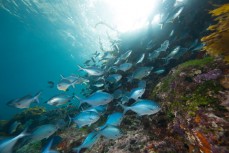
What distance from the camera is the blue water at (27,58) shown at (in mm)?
40469

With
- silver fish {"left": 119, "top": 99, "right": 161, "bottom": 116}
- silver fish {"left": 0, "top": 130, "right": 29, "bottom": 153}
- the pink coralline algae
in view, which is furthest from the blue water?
the pink coralline algae

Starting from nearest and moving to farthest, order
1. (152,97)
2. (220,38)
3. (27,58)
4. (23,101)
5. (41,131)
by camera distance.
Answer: (41,131)
(220,38)
(152,97)
(23,101)
(27,58)

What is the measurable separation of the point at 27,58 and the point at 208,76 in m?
88.7

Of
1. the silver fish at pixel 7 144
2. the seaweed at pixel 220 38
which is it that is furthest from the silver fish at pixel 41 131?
the seaweed at pixel 220 38

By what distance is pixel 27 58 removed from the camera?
266 ft

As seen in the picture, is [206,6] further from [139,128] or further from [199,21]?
[139,128]

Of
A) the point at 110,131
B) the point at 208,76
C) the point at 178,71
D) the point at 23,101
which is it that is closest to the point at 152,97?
the point at 178,71

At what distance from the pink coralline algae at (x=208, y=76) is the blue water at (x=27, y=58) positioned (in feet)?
73.5

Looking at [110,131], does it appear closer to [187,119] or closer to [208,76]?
[187,119]

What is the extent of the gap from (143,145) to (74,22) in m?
32.9

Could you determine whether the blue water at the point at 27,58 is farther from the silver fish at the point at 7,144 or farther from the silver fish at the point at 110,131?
the silver fish at the point at 110,131

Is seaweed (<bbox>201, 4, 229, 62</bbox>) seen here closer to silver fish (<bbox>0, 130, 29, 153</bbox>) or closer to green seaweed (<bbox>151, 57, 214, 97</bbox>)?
green seaweed (<bbox>151, 57, 214, 97</bbox>)

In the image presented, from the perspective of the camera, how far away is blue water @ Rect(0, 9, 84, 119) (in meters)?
40.5

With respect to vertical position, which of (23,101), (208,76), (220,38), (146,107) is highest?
(23,101)
